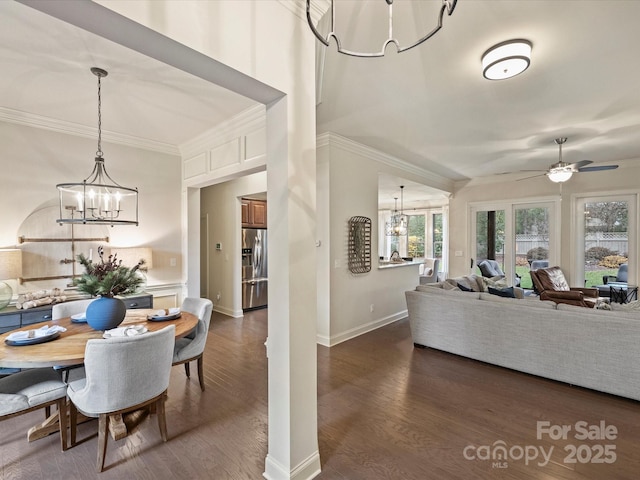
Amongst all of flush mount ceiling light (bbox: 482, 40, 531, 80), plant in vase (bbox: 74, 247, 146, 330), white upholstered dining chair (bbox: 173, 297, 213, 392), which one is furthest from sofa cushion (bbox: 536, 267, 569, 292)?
plant in vase (bbox: 74, 247, 146, 330)

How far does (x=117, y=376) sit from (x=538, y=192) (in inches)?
284

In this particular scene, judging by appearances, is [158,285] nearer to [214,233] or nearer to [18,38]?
[214,233]

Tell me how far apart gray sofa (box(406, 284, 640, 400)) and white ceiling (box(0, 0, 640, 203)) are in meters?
2.07

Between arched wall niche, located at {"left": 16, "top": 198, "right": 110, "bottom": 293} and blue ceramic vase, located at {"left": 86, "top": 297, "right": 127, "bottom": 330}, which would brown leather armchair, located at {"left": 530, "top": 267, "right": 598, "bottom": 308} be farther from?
arched wall niche, located at {"left": 16, "top": 198, "right": 110, "bottom": 293}

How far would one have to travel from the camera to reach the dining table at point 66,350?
1815 millimetres

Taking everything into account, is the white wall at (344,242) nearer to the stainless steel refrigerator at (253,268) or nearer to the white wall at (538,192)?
the stainless steel refrigerator at (253,268)

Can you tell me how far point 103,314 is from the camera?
2299 mm

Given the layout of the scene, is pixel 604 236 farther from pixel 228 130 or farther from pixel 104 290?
pixel 104 290

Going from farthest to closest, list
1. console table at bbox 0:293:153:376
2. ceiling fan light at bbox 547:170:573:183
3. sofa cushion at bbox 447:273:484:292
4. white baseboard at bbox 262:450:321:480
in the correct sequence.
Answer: sofa cushion at bbox 447:273:484:292
ceiling fan light at bbox 547:170:573:183
console table at bbox 0:293:153:376
white baseboard at bbox 262:450:321:480

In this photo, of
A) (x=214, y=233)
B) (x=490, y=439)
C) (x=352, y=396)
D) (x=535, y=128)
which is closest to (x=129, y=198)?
(x=214, y=233)

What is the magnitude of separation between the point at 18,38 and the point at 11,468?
2.83 metres

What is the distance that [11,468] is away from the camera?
6.24 feet

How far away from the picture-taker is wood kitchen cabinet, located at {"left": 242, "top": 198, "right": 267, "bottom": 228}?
5.99 metres

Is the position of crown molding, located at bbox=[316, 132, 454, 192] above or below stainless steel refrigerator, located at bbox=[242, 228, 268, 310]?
above
